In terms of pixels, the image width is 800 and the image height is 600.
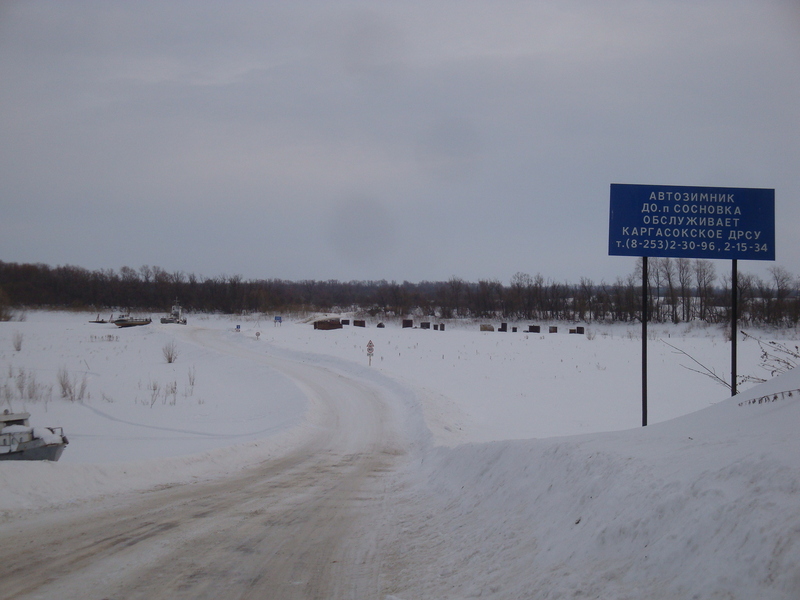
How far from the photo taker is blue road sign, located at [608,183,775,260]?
9.13 meters

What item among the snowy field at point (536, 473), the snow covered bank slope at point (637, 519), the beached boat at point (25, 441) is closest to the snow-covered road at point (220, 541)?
the snowy field at point (536, 473)

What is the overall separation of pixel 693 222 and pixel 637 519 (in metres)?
7.20

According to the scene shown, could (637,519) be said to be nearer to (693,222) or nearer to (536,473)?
(536,473)

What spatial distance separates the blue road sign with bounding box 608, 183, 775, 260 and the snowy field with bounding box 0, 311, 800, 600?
3074 millimetres

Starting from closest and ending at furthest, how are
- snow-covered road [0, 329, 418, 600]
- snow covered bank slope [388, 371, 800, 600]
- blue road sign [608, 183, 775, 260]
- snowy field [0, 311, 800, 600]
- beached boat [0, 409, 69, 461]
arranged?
1. snow covered bank slope [388, 371, 800, 600]
2. snowy field [0, 311, 800, 600]
3. snow-covered road [0, 329, 418, 600]
4. beached boat [0, 409, 69, 461]
5. blue road sign [608, 183, 775, 260]

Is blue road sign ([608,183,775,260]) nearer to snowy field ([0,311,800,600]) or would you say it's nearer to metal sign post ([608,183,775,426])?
metal sign post ([608,183,775,426])

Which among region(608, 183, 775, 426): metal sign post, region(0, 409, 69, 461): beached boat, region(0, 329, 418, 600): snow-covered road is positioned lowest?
region(0, 329, 418, 600): snow-covered road

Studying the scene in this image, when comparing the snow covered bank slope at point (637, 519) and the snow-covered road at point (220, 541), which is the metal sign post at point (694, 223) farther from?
the snow-covered road at point (220, 541)

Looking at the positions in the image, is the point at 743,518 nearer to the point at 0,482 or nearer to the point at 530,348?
the point at 0,482

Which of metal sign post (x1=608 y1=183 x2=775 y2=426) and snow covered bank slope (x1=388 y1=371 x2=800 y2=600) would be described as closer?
snow covered bank slope (x1=388 y1=371 x2=800 y2=600)

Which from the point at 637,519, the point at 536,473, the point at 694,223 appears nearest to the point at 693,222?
the point at 694,223

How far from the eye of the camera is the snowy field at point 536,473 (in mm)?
3139

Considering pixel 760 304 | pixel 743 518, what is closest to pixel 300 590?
pixel 743 518

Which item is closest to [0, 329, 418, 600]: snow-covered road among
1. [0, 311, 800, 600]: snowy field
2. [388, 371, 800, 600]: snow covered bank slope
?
[0, 311, 800, 600]: snowy field
